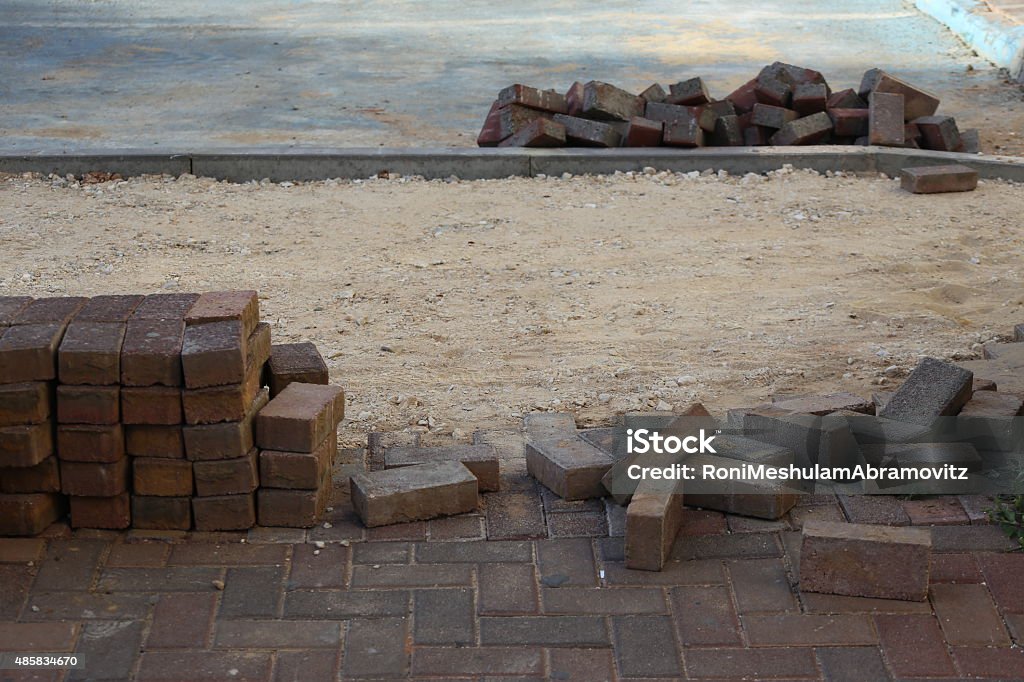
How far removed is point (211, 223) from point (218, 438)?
451 cm

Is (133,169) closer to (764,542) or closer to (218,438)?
(218,438)

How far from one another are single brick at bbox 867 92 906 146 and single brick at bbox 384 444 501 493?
6.34 metres

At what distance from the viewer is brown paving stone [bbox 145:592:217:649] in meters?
3.69

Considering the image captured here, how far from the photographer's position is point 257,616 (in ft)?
12.6

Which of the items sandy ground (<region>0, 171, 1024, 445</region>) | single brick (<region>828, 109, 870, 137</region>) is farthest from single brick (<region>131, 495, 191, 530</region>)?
single brick (<region>828, 109, 870, 137</region>)

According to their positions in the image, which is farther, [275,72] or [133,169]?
[275,72]

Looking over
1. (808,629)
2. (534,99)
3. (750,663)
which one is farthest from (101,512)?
(534,99)

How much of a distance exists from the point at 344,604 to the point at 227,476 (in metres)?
0.70

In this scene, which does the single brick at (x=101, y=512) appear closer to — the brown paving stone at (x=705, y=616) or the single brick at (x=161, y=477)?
the single brick at (x=161, y=477)

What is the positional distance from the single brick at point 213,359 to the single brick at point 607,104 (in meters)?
6.37

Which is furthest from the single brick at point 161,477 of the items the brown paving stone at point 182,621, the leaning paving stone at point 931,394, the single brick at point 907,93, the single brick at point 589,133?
the single brick at point 907,93

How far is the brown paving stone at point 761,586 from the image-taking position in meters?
3.86

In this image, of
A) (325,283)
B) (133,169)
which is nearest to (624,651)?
(325,283)

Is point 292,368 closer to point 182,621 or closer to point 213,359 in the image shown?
point 213,359
